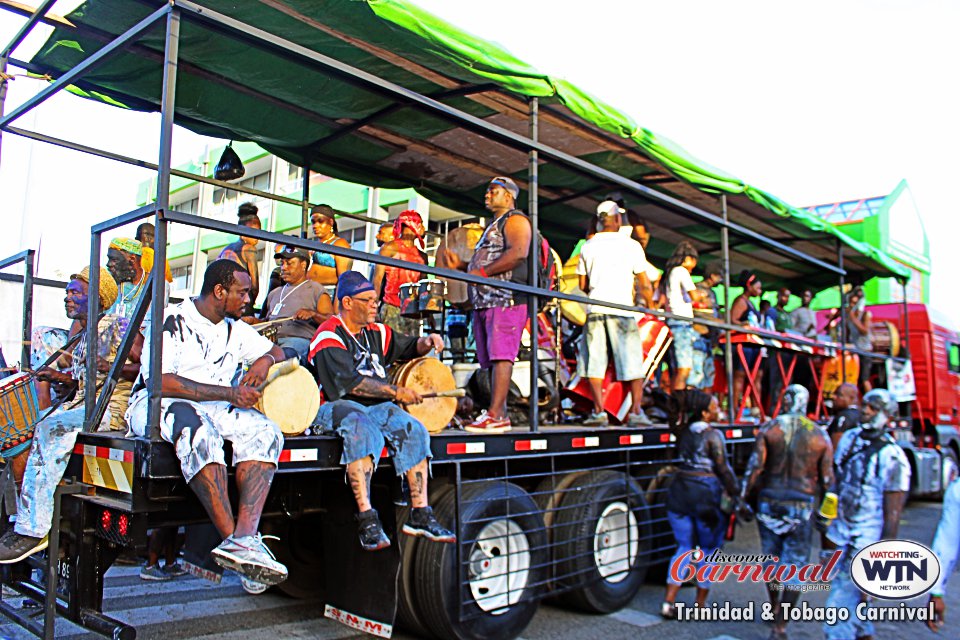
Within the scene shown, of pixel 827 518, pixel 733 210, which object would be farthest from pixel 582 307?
pixel 733 210

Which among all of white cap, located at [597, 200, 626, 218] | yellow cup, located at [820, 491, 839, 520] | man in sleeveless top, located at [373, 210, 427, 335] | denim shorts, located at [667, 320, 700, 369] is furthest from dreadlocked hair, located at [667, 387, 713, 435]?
man in sleeveless top, located at [373, 210, 427, 335]

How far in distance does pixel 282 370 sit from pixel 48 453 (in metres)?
1.23

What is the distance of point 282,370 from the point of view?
417 cm

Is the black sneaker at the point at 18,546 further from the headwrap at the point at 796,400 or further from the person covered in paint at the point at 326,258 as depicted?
the headwrap at the point at 796,400

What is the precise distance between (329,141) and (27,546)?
438cm

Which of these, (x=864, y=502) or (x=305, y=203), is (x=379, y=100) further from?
(x=864, y=502)

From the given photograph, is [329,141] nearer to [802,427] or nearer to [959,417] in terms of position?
[802,427]

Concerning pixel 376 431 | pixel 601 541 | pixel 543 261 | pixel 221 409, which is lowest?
pixel 601 541

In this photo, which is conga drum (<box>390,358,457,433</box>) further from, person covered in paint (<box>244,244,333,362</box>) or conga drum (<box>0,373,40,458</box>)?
conga drum (<box>0,373,40,458</box>)

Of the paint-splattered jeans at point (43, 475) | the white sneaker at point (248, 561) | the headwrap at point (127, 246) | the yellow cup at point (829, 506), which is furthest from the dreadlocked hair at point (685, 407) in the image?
the paint-splattered jeans at point (43, 475)

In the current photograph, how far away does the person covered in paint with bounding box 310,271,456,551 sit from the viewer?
436 centimetres

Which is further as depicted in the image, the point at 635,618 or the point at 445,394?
the point at 635,618

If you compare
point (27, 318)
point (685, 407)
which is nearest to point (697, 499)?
point (685, 407)

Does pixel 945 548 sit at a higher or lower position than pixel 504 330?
lower
